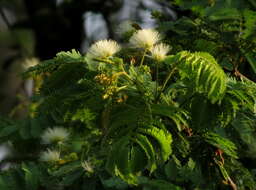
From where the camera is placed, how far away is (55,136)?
3.45 meters

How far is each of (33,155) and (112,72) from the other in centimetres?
174

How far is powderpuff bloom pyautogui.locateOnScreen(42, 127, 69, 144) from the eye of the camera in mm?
3452

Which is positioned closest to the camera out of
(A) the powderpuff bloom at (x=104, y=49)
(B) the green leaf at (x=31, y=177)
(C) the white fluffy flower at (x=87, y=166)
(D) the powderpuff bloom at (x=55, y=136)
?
(A) the powderpuff bloom at (x=104, y=49)

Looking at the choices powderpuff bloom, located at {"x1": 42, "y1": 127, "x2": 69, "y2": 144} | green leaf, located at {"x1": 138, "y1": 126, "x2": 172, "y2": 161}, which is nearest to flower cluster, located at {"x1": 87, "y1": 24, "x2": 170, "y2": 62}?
green leaf, located at {"x1": 138, "y1": 126, "x2": 172, "y2": 161}

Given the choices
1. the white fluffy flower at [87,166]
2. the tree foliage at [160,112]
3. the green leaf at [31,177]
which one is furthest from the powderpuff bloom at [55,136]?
the white fluffy flower at [87,166]

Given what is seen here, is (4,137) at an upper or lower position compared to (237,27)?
lower

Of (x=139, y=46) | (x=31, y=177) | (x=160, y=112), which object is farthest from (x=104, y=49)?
(x=31, y=177)

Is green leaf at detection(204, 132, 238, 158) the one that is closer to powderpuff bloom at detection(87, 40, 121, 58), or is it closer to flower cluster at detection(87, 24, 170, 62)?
flower cluster at detection(87, 24, 170, 62)

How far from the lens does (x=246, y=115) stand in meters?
2.75

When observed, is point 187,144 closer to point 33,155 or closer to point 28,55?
point 33,155

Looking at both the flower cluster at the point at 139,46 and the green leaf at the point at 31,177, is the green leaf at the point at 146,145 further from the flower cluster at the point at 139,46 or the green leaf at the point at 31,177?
the green leaf at the point at 31,177

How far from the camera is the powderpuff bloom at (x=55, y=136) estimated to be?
345 cm

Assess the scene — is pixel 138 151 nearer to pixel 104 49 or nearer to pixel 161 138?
pixel 161 138

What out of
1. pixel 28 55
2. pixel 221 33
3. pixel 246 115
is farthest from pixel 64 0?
pixel 246 115
